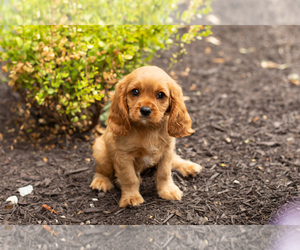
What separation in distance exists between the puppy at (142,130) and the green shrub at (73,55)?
65 centimetres

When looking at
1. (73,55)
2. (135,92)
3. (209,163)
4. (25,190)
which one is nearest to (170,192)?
(209,163)

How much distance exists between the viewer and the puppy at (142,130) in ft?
11.1

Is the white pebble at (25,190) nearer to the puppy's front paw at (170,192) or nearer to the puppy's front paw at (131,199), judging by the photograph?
the puppy's front paw at (131,199)

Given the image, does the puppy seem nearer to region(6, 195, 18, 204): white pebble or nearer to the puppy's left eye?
the puppy's left eye

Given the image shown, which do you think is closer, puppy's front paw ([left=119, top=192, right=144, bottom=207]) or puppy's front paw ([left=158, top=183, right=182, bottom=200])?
puppy's front paw ([left=119, top=192, right=144, bottom=207])

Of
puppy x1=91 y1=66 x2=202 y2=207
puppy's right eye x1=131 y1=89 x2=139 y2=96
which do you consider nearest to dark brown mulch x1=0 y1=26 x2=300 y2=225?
puppy x1=91 y1=66 x2=202 y2=207

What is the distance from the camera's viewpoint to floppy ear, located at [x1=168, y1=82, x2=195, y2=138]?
3.56 meters

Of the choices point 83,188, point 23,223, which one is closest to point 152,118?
point 83,188

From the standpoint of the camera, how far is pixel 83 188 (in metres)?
4.21

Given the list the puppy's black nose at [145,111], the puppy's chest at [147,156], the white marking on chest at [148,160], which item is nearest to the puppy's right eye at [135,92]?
the puppy's black nose at [145,111]

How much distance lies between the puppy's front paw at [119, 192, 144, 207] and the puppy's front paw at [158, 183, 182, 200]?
0.26m

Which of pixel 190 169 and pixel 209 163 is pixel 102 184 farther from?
pixel 209 163

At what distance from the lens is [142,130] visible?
3.62m

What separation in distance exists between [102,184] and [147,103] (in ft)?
4.55
